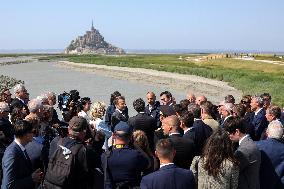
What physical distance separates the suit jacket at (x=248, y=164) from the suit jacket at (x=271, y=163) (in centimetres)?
33

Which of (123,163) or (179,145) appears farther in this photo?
(179,145)

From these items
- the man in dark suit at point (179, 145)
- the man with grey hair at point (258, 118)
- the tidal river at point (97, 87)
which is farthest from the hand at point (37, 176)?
the tidal river at point (97, 87)

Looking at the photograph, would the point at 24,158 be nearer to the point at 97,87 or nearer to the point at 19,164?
the point at 19,164

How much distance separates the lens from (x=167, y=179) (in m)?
5.27

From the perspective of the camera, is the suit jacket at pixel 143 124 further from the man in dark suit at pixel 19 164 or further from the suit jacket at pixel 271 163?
the man in dark suit at pixel 19 164

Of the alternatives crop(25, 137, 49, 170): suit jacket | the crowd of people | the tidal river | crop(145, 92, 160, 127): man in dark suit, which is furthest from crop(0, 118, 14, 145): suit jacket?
the tidal river

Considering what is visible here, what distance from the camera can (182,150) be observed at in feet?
22.1

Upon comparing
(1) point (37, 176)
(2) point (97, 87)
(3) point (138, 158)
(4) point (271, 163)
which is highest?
(3) point (138, 158)

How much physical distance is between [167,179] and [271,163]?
1.89 meters

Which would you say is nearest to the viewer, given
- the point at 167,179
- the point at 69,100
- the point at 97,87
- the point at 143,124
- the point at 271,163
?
the point at 167,179

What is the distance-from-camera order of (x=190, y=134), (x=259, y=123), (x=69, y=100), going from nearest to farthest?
(x=190, y=134) < (x=259, y=123) < (x=69, y=100)

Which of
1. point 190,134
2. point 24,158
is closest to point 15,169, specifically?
point 24,158

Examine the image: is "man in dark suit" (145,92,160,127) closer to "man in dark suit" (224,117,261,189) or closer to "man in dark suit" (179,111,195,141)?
"man in dark suit" (179,111,195,141)

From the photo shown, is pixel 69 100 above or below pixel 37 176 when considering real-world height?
above
